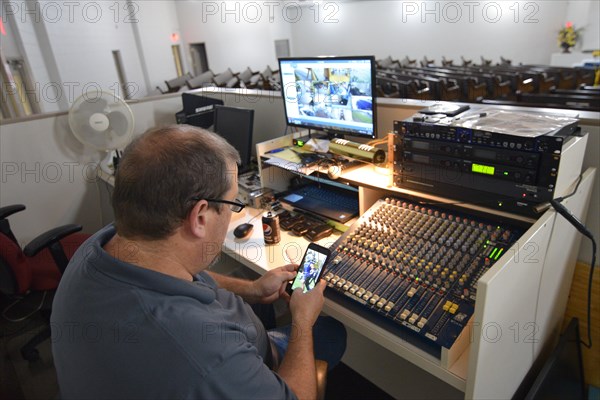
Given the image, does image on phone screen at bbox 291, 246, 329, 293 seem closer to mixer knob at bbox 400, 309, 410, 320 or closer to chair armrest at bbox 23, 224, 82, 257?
mixer knob at bbox 400, 309, 410, 320

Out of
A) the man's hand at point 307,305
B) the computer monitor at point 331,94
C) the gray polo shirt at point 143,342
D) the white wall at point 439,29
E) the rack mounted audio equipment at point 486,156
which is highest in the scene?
the white wall at point 439,29

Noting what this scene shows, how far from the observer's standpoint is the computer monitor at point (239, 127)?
77.4 inches

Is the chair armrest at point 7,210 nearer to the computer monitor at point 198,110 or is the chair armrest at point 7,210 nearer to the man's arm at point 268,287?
the computer monitor at point 198,110

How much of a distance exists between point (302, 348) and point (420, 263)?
16.1 inches

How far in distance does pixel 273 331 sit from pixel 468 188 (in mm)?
778

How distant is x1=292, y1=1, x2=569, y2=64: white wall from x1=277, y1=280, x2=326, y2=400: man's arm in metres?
10.6

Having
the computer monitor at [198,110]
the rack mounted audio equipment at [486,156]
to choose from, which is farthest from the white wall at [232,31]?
the rack mounted audio equipment at [486,156]

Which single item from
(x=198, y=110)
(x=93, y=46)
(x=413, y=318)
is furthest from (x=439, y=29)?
(x=413, y=318)

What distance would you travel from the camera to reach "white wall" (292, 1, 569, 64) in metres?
9.09

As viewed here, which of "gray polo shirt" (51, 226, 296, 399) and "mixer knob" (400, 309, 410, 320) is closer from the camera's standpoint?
"gray polo shirt" (51, 226, 296, 399)

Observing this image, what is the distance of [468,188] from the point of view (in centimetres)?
115

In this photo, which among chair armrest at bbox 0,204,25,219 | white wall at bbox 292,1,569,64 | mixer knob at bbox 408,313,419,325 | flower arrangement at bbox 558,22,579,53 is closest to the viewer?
mixer knob at bbox 408,313,419,325

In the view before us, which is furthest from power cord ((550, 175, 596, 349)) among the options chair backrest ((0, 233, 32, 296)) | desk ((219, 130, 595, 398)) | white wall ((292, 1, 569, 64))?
white wall ((292, 1, 569, 64))

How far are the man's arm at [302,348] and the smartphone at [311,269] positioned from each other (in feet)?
0.17
